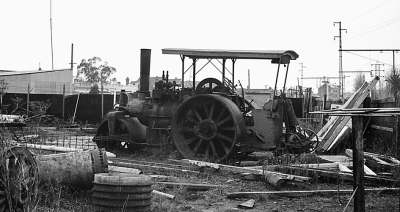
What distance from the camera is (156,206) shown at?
711 cm

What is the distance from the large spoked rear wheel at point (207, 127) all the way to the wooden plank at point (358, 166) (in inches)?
231

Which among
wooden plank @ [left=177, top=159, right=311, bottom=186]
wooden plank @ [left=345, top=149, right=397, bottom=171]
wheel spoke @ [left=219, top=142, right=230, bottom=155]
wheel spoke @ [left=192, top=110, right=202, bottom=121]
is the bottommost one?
wooden plank @ [left=177, top=159, right=311, bottom=186]

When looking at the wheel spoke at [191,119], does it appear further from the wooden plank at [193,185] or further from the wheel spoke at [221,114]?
the wooden plank at [193,185]

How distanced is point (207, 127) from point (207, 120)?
0.18m

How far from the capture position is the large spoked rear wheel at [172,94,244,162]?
11961 millimetres

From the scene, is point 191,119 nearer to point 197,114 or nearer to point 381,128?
point 197,114

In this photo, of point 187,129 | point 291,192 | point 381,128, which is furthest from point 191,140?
point 381,128

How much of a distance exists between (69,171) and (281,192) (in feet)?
11.3

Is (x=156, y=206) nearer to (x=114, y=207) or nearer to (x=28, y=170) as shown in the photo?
(x=114, y=207)

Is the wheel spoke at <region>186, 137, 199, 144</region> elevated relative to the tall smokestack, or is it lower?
lower

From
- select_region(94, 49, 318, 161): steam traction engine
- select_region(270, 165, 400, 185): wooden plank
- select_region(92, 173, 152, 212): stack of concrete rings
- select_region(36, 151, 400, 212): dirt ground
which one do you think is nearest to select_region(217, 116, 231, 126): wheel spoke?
select_region(94, 49, 318, 161): steam traction engine

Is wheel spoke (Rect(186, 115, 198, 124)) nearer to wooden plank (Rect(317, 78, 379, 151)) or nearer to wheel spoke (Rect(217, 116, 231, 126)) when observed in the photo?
wheel spoke (Rect(217, 116, 231, 126))

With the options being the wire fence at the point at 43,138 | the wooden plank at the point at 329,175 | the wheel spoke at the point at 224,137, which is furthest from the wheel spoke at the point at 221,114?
the wire fence at the point at 43,138

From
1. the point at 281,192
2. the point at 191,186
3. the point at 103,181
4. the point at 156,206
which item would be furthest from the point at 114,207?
the point at 281,192
